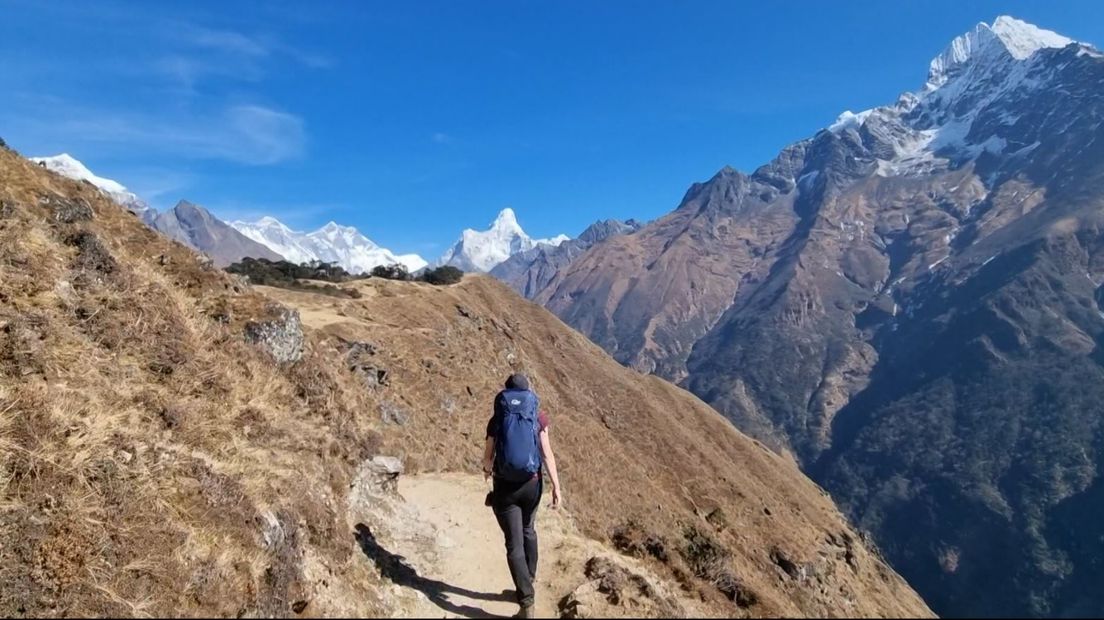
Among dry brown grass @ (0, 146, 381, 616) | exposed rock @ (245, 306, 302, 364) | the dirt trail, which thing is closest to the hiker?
the dirt trail

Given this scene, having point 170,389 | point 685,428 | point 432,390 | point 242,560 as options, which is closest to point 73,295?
point 170,389

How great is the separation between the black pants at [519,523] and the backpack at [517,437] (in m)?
0.19

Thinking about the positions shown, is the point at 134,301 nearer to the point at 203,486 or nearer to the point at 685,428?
the point at 203,486

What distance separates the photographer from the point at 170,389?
11.3m

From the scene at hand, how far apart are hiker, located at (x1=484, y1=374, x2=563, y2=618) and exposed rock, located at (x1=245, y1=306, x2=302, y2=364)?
27.5 feet

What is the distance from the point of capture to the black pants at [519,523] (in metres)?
8.51

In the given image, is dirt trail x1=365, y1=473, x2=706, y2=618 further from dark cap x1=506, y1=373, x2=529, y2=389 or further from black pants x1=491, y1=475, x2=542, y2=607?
dark cap x1=506, y1=373, x2=529, y2=389

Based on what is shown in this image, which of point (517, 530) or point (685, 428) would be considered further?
point (685, 428)

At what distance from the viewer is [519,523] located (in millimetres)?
8680

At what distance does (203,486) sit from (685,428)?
171ft

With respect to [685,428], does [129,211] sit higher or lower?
higher

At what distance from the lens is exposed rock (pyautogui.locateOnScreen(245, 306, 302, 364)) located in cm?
1509

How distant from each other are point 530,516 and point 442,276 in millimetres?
53746

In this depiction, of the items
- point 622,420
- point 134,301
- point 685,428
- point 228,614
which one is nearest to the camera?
point 228,614
